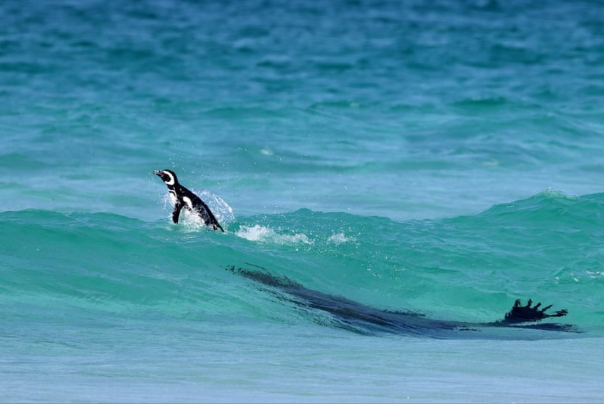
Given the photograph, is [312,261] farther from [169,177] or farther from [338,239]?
[169,177]

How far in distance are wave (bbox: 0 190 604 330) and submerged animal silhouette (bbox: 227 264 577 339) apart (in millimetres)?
257

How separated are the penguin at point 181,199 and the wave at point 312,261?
217mm

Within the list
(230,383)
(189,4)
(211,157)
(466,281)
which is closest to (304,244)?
(466,281)

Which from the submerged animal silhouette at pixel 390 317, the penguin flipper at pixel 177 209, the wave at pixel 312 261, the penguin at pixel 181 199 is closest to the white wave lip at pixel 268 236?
the wave at pixel 312 261

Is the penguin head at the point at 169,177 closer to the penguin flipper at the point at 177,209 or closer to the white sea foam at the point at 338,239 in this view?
the penguin flipper at the point at 177,209

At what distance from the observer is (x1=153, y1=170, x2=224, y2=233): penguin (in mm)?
10734

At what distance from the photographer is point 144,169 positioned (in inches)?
698

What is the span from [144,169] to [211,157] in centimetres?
159

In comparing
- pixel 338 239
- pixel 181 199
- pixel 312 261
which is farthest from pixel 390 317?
pixel 338 239

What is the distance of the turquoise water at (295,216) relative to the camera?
22.8ft

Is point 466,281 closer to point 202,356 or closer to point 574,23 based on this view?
point 202,356

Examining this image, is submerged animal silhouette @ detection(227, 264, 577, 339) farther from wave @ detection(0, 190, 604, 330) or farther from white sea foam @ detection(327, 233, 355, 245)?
white sea foam @ detection(327, 233, 355, 245)

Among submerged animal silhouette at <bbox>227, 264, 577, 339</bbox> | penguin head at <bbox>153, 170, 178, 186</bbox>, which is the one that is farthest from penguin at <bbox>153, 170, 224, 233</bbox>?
submerged animal silhouette at <bbox>227, 264, 577, 339</bbox>

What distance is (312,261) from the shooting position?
1135 cm
